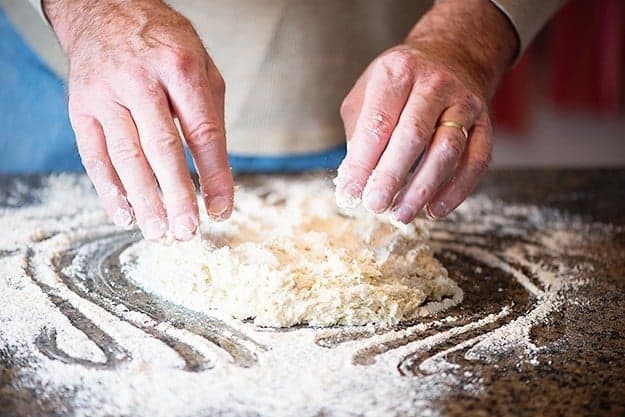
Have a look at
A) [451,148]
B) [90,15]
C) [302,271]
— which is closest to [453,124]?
[451,148]

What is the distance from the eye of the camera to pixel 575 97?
459 cm

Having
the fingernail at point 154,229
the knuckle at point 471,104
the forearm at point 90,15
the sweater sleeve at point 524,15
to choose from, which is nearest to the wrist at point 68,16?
the forearm at point 90,15

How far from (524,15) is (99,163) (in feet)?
2.29

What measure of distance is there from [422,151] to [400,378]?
29 cm

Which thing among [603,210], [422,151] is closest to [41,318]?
[422,151]

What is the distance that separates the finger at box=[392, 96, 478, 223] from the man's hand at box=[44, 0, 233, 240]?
21 cm

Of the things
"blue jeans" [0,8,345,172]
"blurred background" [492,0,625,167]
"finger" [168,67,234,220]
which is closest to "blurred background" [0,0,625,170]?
"blurred background" [492,0,625,167]

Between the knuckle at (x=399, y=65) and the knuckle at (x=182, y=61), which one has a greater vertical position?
the knuckle at (x=182, y=61)

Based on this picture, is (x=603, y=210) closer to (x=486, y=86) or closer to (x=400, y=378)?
(x=486, y=86)

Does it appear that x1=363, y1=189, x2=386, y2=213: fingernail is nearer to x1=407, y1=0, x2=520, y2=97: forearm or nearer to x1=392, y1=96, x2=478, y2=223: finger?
x1=392, y1=96, x2=478, y2=223: finger

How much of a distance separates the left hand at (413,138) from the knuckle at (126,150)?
23cm

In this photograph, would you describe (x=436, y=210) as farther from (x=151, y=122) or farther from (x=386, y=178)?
(x=151, y=122)

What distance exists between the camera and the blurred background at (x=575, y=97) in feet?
13.2

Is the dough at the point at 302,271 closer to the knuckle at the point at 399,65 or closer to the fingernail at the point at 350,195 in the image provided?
the fingernail at the point at 350,195
